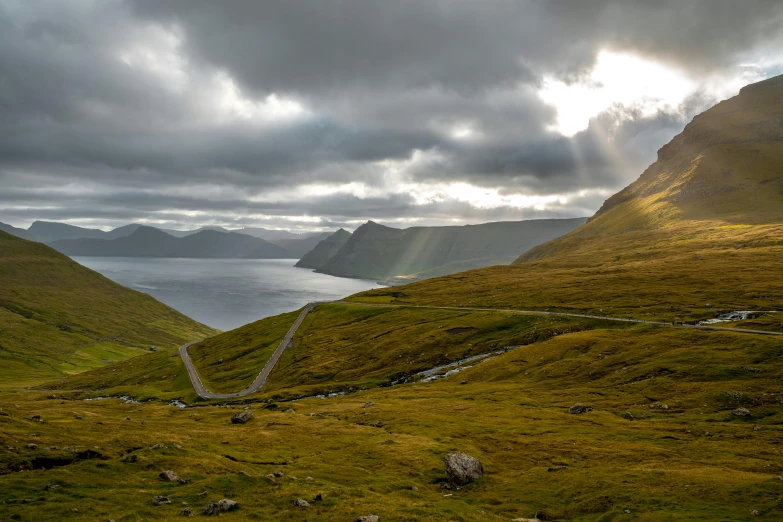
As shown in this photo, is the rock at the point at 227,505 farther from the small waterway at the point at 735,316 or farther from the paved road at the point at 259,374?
the small waterway at the point at 735,316

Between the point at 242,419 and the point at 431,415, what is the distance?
3141 cm

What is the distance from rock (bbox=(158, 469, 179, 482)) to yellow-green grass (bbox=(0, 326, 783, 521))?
937 millimetres

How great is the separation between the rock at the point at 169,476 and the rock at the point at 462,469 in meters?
25.7

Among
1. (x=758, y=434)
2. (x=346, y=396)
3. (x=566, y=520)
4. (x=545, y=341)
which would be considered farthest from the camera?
(x=545, y=341)

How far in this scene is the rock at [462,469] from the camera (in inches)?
1775

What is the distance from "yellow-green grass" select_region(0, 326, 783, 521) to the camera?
34969 millimetres

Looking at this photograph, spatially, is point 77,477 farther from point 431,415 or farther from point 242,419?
point 431,415

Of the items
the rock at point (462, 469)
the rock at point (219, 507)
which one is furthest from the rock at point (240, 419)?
the rock at point (219, 507)

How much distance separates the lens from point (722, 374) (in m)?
72.0

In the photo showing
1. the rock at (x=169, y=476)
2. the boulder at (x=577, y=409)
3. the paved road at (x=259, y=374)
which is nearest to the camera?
the rock at (x=169, y=476)

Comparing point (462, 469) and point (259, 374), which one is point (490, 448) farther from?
point (259, 374)

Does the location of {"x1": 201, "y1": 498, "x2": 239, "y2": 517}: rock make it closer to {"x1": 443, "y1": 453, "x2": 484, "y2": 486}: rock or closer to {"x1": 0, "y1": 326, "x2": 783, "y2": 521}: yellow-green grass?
{"x1": 0, "y1": 326, "x2": 783, "y2": 521}: yellow-green grass

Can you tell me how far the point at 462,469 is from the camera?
1797 inches

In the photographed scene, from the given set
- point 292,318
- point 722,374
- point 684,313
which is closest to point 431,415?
point 722,374
